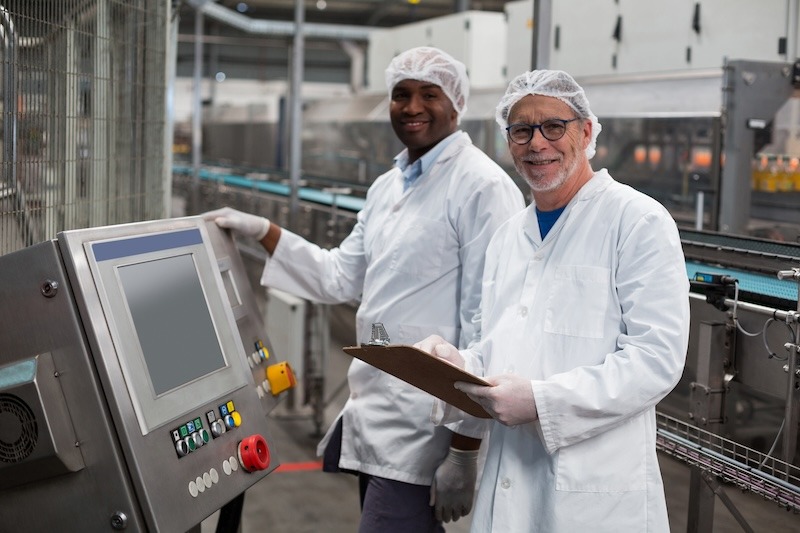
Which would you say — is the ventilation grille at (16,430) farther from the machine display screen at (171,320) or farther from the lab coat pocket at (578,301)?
the lab coat pocket at (578,301)

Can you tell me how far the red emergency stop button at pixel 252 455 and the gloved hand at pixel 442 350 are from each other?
33cm

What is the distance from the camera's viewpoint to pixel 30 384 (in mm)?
1192

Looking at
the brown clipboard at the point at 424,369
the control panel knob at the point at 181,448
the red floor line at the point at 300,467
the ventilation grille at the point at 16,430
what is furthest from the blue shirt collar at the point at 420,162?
the red floor line at the point at 300,467

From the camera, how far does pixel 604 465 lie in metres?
1.39

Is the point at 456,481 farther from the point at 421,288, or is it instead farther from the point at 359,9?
the point at 359,9

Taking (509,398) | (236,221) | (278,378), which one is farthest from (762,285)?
(236,221)

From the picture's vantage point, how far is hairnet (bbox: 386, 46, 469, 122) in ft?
6.67

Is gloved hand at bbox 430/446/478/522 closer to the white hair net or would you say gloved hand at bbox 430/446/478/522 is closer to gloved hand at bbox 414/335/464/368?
gloved hand at bbox 414/335/464/368

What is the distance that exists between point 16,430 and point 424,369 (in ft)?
1.95

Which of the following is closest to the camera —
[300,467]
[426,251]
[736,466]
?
[736,466]

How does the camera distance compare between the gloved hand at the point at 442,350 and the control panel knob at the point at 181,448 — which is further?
the gloved hand at the point at 442,350

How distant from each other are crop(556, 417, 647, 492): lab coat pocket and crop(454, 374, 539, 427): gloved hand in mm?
100

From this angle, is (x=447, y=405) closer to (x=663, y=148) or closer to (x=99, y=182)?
(x=99, y=182)

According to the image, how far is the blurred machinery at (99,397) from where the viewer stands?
121 cm
